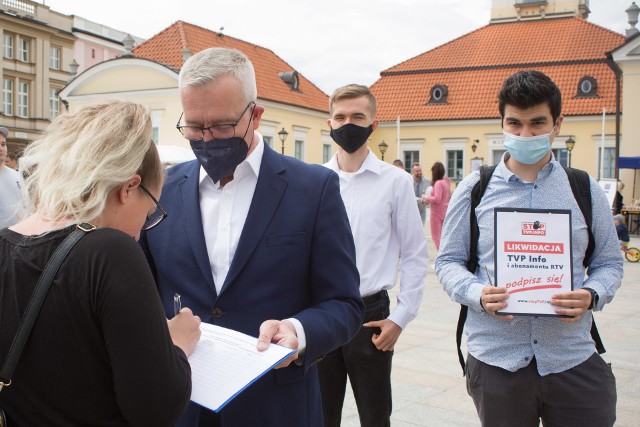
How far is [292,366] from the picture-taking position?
2.27m

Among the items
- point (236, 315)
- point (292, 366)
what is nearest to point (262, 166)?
point (236, 315)

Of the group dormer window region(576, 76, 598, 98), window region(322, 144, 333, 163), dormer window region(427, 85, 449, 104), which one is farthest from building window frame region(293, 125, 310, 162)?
dormer window region(576, 76, 598, 98)

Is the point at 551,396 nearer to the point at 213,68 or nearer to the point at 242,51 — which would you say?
the point at 213,68

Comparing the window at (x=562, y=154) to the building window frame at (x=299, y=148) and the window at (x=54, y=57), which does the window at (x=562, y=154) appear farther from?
the window at (x=54, y=57)

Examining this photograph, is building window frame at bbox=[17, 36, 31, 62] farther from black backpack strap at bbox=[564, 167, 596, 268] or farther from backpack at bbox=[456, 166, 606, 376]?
black backpack strap at bbox=[564, 167, 596, 268]

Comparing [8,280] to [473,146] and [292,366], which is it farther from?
[473,146]

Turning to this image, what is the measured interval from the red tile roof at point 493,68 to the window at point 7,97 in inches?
1000

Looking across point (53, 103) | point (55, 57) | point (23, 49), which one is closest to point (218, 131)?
point (23, 49)

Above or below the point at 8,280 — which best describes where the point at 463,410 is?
below

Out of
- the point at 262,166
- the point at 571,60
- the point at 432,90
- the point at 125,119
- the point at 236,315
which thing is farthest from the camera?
the point at 432,90

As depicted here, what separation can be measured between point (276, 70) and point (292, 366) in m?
A: 40.5

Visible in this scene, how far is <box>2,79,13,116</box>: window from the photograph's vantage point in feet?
159

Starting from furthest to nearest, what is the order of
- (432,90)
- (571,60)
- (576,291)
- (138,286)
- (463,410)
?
(432,90) < (571,60) < (463,410) < (576,291) < (138,286)

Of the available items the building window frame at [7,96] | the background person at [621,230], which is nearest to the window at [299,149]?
the building window frame at [7,96]
